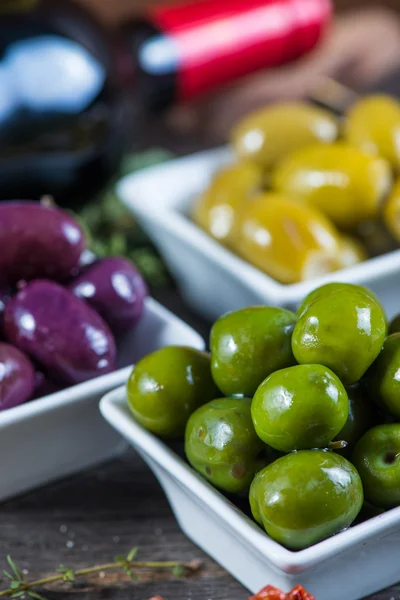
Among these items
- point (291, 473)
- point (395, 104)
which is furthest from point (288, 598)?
point (395, 104)

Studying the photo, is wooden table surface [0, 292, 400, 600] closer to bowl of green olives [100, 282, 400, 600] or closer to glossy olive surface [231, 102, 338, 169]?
bowl of green olives [100, 282, 400, 600]

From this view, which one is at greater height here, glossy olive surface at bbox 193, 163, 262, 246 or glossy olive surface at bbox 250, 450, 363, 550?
glossy olive surface at bbox 250, 450, 363, 550

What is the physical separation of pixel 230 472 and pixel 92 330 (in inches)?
6.6

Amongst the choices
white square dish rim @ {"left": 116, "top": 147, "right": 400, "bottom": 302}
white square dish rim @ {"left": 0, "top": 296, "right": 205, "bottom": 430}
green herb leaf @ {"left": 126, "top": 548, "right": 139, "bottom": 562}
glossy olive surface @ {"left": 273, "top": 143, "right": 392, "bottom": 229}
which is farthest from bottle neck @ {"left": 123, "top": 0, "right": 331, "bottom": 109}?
green herb leaf @ {"left": 126, "top": 548, "right": 139, "bottom": 562}

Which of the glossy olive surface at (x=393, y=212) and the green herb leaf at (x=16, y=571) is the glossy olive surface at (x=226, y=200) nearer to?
the glossy olive surface at (x=393, y=212)

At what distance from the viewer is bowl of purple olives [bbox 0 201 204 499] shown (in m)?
0.64

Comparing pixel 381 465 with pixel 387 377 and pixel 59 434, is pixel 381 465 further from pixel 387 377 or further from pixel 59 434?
pixel 59 434

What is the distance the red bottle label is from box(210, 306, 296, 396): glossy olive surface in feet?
1.78

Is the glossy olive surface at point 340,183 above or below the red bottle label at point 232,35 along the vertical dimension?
below

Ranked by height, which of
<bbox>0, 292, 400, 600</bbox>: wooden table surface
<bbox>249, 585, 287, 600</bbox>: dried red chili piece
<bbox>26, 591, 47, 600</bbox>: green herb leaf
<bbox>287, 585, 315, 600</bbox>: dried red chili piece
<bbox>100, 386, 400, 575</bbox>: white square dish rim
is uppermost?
<bbox>100, 386, 400, 575</bbox>: white square dish rim

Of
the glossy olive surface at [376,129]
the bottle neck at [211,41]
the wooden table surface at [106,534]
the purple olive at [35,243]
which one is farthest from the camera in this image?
the bottle neck at [211,41]

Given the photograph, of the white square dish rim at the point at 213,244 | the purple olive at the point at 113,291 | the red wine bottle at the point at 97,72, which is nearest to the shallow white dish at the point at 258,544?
the purple olive at the point at 113,291

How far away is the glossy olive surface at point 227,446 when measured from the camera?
0.54 metres

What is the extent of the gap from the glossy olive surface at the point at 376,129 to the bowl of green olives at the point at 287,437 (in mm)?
350
